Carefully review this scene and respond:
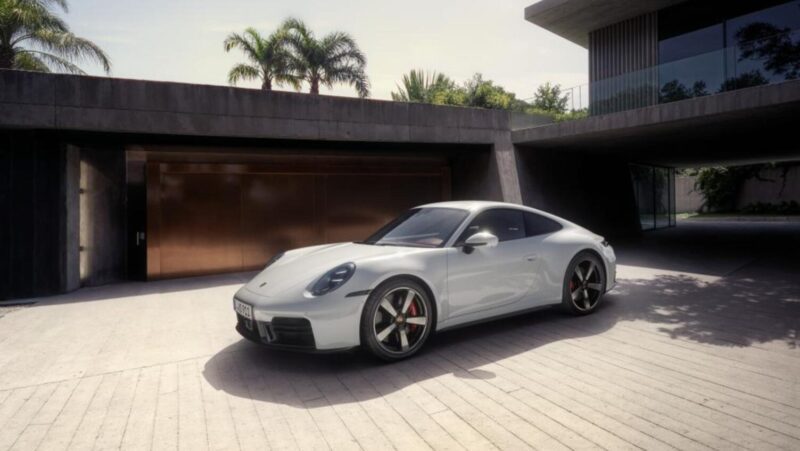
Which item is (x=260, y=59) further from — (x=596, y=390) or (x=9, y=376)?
(x=596, y=390)

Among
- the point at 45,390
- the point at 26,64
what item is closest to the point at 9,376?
the point at 45,390

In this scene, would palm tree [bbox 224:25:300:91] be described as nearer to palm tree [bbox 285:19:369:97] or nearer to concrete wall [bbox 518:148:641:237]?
palm tree [bbox 285:19:369:97]

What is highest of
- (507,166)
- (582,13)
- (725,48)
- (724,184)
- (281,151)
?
(582,13)

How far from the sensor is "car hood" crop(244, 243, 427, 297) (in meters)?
4.05

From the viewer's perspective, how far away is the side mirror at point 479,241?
450cm

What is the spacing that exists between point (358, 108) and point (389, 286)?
271 inches

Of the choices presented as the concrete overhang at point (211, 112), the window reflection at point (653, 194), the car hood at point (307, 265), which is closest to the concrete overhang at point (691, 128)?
the concrete overhang at point (211, 112)

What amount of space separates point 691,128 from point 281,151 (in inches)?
369

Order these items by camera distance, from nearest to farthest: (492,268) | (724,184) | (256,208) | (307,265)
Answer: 1. (307,265)
2. (492,268)
3. (256,208)
4. (724,184)

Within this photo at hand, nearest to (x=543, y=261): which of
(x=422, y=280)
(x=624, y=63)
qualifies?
(x=422, y=280)

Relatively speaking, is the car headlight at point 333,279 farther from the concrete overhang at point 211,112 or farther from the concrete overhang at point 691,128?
the concrete overhang at point 691,128

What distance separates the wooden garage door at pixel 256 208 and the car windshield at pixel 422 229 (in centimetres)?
566

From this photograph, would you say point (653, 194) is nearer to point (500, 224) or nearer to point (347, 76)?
point (347, 76)

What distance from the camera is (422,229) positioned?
16.9 ft
